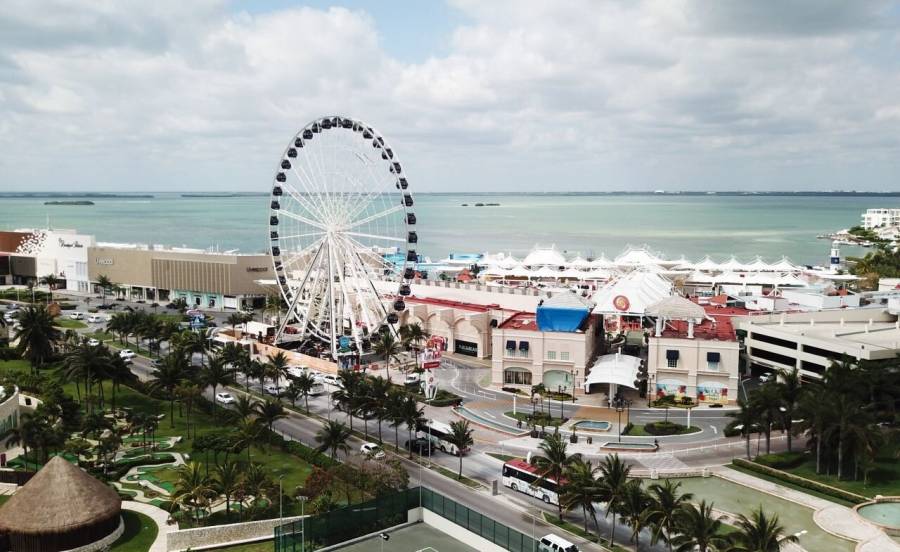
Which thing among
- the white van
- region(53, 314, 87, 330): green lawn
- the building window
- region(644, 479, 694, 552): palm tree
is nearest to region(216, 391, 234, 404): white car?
the building window

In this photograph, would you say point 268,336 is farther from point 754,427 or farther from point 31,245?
point 31,245

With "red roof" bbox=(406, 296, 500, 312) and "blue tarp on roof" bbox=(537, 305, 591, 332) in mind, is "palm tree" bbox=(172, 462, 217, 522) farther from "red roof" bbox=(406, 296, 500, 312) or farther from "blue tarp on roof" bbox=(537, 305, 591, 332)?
"red roof" bbox=(406, 296, 500, 312)

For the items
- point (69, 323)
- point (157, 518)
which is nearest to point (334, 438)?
point (157, 518)

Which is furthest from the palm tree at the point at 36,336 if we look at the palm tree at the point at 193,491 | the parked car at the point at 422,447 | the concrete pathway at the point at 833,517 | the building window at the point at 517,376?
the concrete pathway at the point at 833,517

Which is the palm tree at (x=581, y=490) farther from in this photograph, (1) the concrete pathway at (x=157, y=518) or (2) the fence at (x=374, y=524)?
(1) the concrete pathway at (x=157, y=518)

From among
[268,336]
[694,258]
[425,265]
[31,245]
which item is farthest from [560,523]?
[694,258]

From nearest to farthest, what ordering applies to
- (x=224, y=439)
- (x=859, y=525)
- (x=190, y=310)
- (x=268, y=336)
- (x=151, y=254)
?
1. (x=859, y=525)
2. (x=224, y=439)
3. (x=268, y=336)
4. (x=190, y=310)
5. (x=151, y=254)

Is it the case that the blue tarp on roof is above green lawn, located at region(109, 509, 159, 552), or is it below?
above
